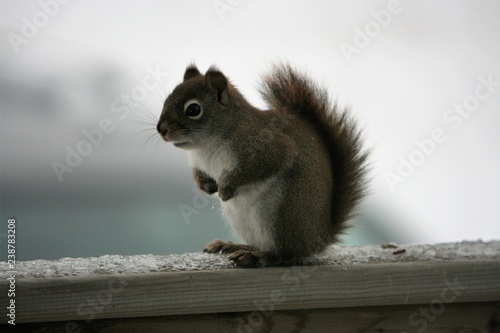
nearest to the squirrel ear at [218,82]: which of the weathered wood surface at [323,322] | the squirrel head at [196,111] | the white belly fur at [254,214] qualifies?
the squirrel head at [196,111]

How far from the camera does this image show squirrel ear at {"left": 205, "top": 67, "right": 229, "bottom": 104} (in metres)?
1.63

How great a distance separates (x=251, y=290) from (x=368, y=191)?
56 cm

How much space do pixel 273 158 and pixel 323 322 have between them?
17.1 inches

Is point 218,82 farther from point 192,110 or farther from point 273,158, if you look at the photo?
point 273,158

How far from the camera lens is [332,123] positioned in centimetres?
174

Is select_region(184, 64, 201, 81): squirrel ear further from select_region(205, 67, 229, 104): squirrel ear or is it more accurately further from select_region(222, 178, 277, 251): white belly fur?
select_region(222, 178, 277, 251): white belly fur

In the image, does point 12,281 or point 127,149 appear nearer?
point 12,281

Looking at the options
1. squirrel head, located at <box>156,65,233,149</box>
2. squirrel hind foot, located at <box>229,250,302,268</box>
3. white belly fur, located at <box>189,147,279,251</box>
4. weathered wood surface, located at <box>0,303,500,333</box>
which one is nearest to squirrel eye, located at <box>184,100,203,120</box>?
squirrel head, located at <box>156,65,233,149</box>

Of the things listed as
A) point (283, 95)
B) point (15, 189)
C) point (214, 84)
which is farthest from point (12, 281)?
point (15, 189)

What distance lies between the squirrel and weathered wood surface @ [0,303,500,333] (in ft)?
0.58

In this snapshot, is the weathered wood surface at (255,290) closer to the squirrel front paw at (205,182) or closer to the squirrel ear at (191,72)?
the squirrel front paw at (205,182)

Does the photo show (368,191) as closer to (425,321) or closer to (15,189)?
(425,321)

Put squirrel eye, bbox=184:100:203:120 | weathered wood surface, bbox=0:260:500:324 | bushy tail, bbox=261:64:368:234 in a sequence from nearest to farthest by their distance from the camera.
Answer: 1. weathered wood surface, bbox=0:260:500:324
2. squirrel eye, bbox=184:100:203:120
3. bushy tail, bbox=261:64:368:234

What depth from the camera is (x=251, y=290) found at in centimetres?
135
